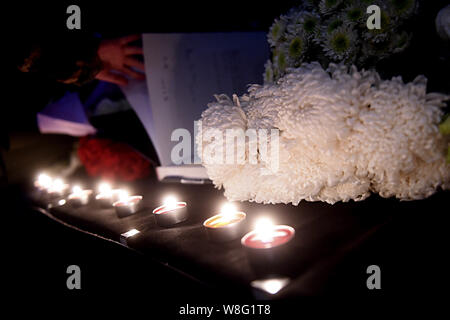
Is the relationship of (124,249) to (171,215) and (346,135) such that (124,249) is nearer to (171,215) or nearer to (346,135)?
(171,215)

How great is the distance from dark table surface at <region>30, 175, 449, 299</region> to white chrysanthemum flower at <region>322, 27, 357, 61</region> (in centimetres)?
33

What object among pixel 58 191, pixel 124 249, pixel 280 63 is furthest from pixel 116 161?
pixel 280 63

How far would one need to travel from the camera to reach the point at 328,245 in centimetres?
51

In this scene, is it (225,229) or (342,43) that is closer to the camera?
(225,229)

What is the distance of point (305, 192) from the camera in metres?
0.62

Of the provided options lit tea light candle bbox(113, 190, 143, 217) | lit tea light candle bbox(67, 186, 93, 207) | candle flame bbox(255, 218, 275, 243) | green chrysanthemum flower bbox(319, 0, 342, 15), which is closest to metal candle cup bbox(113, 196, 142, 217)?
lit tea light candle bbox(113, 190, 143, 217)

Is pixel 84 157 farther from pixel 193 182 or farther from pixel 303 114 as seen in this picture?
pixel 303 114

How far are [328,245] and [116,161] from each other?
120 cm

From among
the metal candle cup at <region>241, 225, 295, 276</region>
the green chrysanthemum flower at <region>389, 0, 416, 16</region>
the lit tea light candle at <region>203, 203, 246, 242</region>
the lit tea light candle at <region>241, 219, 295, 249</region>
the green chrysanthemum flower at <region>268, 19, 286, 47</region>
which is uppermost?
the green chrysanthemum flower at <region>268, 19, 286, 47</region>

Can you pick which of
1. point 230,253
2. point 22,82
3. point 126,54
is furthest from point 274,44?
point 22,82

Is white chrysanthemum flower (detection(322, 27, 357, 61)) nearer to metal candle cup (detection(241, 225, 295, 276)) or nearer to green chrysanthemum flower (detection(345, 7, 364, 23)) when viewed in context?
green chrysanthemum flower (detection(345, 7, 364, 23))

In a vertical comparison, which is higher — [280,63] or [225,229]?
[280,63]

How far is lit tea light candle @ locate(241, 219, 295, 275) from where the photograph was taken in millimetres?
470
